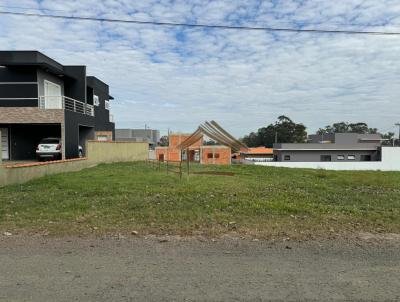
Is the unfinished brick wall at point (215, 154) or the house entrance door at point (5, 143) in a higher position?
the house entrance door at point (5, 143)

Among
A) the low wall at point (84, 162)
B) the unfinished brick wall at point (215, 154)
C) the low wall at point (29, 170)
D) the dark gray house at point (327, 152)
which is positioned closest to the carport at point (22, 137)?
the low wall at point (84, 162)

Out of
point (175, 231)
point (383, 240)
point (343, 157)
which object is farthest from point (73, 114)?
point (343, 157)

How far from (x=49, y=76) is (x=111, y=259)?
2509 cm

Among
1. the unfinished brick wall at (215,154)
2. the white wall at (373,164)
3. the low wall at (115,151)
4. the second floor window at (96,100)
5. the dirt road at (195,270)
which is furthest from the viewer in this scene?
the unfinished brick wall at (215,154)

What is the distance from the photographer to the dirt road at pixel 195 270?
4.27 metres

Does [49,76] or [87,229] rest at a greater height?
[49,76]

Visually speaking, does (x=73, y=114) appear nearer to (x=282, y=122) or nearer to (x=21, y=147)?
(x=21, y=147)

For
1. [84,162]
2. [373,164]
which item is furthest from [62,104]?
[373,164]

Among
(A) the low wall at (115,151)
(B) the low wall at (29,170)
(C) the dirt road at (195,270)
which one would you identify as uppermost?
(A) the low wall at (115,151)

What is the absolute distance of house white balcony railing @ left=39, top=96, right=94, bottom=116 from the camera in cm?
2609

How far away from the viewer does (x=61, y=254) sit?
5.62 m

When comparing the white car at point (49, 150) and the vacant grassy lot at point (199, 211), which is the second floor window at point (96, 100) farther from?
the vacant grassy lot at point (199, 211)

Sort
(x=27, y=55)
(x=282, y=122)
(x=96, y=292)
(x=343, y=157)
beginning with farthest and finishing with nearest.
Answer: (x=282, y=122) < (x=343, y=157) < (x=27, y=55) < (x=96, y=292)

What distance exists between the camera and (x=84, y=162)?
22.7 metres
